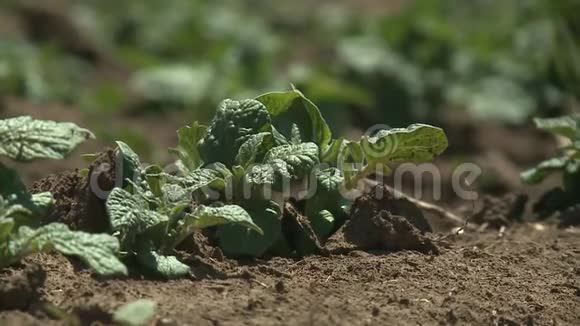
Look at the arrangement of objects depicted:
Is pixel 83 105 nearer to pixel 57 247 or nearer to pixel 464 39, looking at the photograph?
pixel 464 39

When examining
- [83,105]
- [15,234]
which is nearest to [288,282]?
[15,234]

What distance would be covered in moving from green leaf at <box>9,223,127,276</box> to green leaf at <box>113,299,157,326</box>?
160 mm

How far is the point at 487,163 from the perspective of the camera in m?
6.81

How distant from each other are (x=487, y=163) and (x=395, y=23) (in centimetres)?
130

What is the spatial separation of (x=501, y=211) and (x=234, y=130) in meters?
1.37

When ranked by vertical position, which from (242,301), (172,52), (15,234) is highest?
(172,52)

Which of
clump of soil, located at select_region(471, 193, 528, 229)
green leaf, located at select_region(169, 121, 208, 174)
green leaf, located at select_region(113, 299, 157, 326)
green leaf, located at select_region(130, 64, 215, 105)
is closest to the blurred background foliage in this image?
green leaf, located at select_region(130, 64, 215, 105)

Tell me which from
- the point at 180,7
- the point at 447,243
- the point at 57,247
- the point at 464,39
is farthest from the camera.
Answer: the point at 180,7

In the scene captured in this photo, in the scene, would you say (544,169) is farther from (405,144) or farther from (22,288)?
(22,288)

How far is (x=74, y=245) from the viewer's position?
2.76m

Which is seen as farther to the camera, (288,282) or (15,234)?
(288,282)

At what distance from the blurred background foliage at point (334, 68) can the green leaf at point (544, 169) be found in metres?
2.38

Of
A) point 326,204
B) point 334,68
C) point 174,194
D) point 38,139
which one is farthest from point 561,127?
point 334,68

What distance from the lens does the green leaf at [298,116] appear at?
348cm
